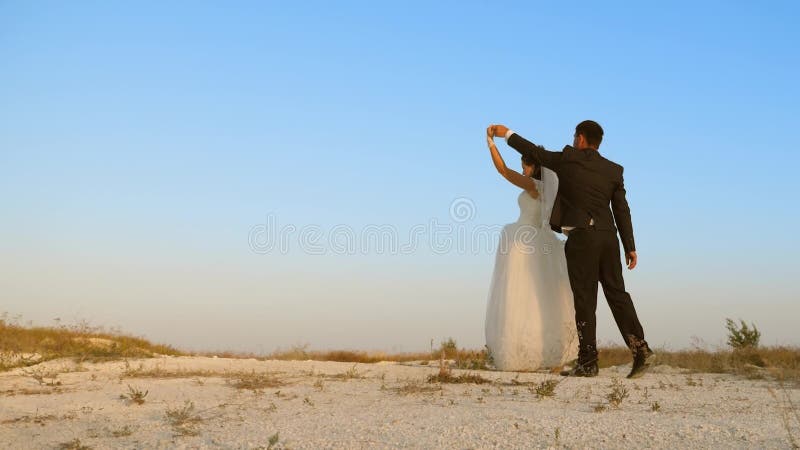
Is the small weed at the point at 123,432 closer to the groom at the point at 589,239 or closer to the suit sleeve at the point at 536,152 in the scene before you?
the groom at the point at 589,239

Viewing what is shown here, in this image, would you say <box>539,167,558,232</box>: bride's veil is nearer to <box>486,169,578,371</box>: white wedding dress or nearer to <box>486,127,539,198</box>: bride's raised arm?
<box>486,169,578,371</box>: white wedding dress

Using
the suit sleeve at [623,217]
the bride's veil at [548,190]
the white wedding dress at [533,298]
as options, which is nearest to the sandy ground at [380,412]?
→ the white wedding dress at [533,298]

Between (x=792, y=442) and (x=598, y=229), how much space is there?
389cm

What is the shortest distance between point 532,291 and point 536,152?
5.06 feet

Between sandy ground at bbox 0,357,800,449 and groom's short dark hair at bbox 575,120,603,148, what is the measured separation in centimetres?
243

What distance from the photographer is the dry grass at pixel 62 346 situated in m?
8.97

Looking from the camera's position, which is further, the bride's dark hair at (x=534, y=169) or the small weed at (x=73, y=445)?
the bride's dark hair at (x=534, y=169)

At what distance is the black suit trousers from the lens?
7492mm

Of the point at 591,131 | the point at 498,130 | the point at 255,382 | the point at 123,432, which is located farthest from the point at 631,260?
the point at 123,432

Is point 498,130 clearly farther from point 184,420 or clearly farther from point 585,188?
point 184,420

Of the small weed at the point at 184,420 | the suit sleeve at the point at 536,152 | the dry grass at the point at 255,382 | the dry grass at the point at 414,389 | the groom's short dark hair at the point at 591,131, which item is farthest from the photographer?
the groom's short dark hair at the point at 591,131

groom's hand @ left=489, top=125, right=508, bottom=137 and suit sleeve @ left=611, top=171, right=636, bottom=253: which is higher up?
groom's hand @ left=489, top=125, right=508, bottom=137

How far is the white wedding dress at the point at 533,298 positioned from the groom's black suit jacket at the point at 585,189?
55 cm

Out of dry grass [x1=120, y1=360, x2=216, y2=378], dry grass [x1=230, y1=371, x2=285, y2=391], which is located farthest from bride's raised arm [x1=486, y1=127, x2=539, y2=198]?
dry grass [x1=120, y1=360, x2=216, y2=378]
